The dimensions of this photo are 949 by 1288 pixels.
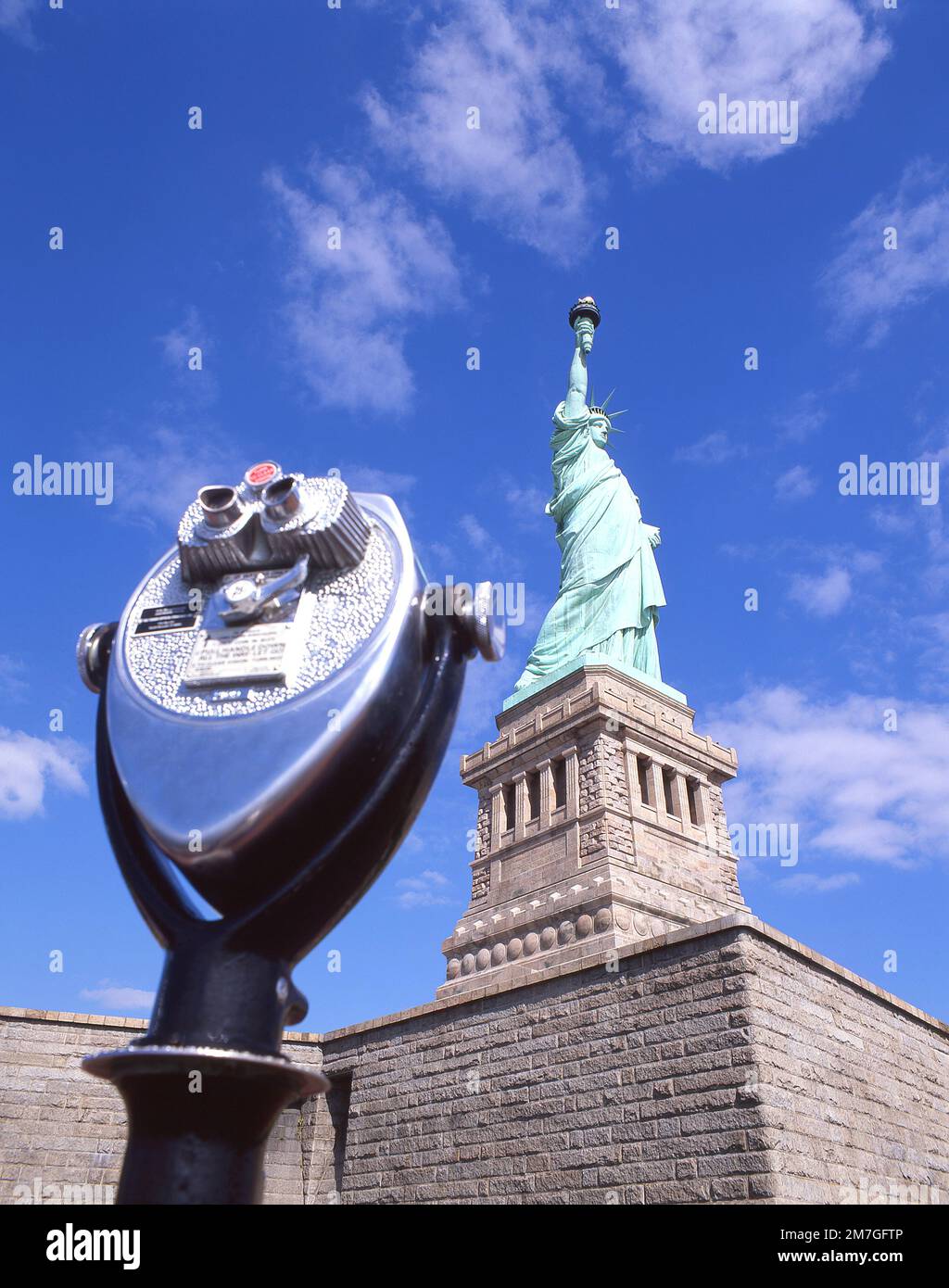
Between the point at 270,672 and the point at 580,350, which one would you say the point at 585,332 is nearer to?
the point at 580,350

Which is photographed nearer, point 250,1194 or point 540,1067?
point 250,1194

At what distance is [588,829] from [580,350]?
15.6 m

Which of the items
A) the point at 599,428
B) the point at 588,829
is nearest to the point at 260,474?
the point at 588,829

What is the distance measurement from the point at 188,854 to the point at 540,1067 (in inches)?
347

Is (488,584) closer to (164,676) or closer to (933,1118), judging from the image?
(164,676)

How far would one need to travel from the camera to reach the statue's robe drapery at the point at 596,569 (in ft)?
72.1

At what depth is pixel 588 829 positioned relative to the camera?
1755 cm

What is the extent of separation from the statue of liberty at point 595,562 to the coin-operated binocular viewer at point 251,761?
57.5 feet

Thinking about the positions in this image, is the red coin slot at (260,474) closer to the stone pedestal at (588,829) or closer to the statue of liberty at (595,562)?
the stone pedestal at (588,829)

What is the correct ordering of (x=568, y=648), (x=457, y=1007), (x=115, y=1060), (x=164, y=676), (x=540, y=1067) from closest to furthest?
(x=115, y=1060) < (x=164, y=676) < (x=540, y=1067) < (x=457, y=1007) < (x=568, y=648)

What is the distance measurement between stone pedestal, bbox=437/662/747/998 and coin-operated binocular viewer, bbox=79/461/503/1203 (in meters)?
12.9
